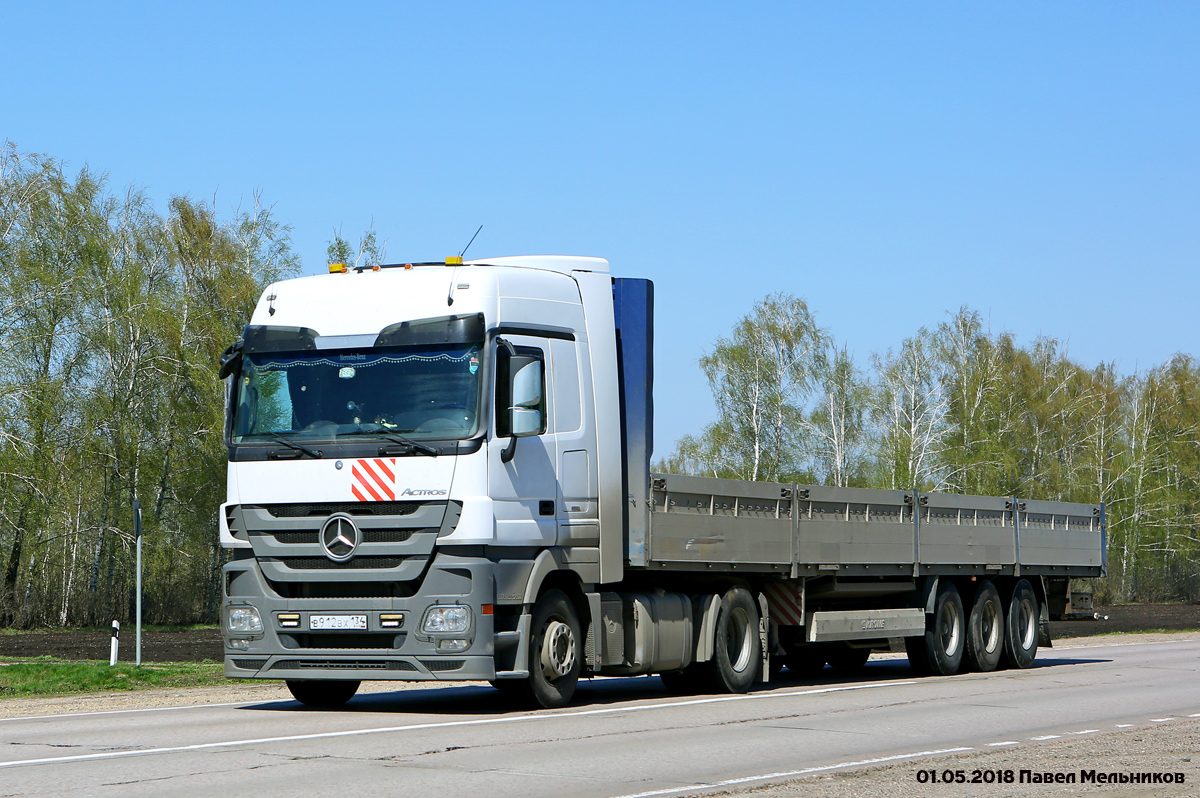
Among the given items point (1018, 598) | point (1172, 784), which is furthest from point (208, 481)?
point (1172, 784)

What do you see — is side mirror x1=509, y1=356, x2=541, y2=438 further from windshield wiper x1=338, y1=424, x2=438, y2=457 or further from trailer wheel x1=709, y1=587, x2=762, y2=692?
trailer wheel x1=709, y1=587, x2=762, y2=692

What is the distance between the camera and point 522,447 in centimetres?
1217

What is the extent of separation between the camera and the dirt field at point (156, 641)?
1086 inches

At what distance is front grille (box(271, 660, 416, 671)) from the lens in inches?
463

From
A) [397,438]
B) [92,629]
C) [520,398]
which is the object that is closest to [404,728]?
[397,438]

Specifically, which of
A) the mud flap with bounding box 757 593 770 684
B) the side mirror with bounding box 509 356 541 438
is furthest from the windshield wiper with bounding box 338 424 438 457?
the mud flap with bounding box 757 593 770 684

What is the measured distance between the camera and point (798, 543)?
15969 millimetres

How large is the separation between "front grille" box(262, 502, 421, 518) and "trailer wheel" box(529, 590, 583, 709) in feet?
5.05

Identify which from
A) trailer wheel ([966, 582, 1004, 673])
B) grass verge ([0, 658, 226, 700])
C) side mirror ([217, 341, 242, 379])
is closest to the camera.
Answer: side mirror ([217, 341, 242, 379])

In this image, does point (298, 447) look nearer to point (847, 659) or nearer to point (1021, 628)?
point (847, 659)

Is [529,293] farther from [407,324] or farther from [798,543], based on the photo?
[798,543]

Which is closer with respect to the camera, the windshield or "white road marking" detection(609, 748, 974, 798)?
"white road marking" detection(609, 748, 974, 798)

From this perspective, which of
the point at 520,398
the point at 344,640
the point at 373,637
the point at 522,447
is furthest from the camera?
the point at 522,447

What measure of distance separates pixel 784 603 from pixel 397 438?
20.3 ft
